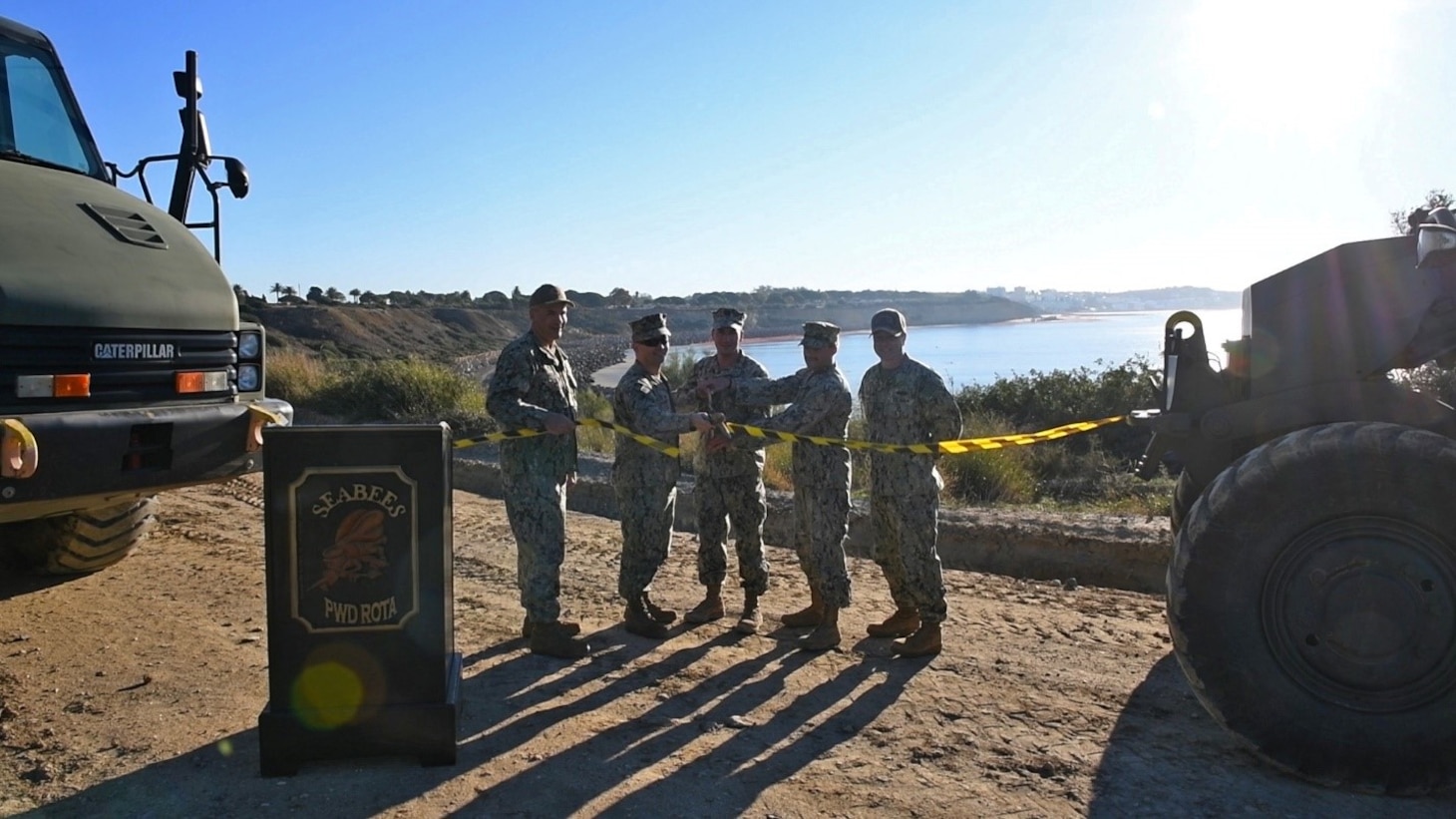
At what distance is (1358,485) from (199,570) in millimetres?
6804

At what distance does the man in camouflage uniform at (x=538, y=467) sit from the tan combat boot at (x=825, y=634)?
119 cm

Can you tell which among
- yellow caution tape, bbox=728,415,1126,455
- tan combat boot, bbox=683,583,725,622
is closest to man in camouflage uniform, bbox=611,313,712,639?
tan combat boot, bbox=683,583,725,622

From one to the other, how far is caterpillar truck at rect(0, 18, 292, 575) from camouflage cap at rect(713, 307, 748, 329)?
2425 millimetres

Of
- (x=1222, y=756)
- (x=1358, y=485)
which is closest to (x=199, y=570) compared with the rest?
(x=1222, y=756)

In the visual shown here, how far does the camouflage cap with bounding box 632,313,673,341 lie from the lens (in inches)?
240

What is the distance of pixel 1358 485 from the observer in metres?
3.72

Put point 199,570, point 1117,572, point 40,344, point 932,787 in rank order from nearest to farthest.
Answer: point 932,787
point 40,344
point 199,570
point 1117,572

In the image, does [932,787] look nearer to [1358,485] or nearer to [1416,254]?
[1358,485]

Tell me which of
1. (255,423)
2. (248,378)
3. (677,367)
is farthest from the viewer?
(677,367)

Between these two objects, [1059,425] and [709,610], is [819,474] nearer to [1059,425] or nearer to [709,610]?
[709,610]

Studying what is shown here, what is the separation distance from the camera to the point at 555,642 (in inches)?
218

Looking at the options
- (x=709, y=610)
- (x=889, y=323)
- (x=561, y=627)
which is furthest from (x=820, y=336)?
(x=561, y=627)

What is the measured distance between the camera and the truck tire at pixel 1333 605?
12.0 ft

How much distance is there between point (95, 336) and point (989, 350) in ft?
104
